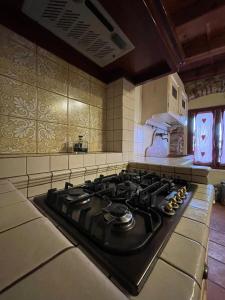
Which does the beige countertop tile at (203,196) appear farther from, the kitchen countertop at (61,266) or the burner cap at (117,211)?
the burner cap at (117,211)

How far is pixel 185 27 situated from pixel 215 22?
0.93 feet

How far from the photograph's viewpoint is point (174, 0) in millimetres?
1199

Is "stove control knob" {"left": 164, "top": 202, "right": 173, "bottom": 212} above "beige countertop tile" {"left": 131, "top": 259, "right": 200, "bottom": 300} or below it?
above

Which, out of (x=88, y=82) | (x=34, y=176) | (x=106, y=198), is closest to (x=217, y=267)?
(x=106, y=198)

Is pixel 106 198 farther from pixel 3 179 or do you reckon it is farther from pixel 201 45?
pixel 201 45

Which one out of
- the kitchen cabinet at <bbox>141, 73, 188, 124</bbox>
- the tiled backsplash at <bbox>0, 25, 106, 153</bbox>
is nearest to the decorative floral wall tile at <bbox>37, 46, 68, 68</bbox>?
the tiled backsplash at <bbox>0, 25, 106, 153</bbox>

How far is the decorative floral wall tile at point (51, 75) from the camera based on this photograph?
32.7 inches

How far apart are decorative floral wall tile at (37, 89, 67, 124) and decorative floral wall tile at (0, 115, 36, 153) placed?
86mm

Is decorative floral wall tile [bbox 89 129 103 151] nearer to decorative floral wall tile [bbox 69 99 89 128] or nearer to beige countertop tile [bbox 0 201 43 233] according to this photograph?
decorative floral wall tile [bbox 69 99 89 128]

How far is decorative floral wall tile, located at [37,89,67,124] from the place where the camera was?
32.6 inches

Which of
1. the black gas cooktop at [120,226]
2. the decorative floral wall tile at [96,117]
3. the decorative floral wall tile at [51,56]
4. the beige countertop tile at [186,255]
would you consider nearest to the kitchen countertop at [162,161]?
the decorative floral wall tile at [96,117]

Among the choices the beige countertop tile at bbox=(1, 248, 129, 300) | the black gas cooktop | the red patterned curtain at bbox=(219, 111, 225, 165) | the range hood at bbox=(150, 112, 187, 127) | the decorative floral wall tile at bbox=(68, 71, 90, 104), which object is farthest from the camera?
the red patterned curtain at bbox=(219, 111, 225, 165)

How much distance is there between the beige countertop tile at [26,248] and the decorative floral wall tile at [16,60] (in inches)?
29.9

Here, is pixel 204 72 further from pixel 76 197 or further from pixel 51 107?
pixel 76 197
